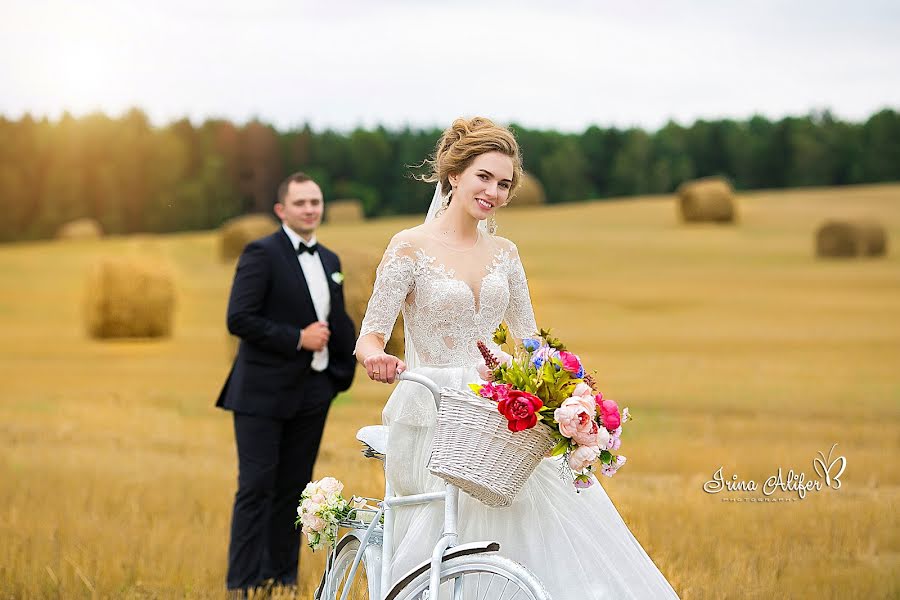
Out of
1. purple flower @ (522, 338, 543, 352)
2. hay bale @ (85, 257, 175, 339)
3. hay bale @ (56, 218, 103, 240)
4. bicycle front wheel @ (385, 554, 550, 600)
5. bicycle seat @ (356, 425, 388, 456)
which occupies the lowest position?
hay bale @ (56, 218, 103, 240)

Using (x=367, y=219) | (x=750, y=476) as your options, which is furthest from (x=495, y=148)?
(x=367, y=219)

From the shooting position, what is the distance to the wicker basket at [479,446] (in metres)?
3.23

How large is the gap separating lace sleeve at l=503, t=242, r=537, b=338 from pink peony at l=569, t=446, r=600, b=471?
0.83 m

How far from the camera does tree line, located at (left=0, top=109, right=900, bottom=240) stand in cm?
3831

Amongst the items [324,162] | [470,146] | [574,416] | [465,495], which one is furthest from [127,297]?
[324,162]

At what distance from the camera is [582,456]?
326 cm

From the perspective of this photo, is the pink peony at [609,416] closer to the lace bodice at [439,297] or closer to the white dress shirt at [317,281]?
the lace bodice at [439,297]

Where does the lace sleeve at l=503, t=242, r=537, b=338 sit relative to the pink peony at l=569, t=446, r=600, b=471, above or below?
above

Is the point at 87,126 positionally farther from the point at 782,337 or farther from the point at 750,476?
the point at 750,476

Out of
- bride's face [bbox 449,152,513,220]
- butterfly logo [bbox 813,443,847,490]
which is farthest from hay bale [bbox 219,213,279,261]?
bride's face [bbox 449,152,513,220]

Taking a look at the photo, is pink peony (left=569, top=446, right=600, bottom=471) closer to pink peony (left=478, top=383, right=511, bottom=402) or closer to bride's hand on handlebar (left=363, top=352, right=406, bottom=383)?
pink peony (left=478, top=383, right=511, bottom=402)

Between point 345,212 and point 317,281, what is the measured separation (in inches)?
1182
